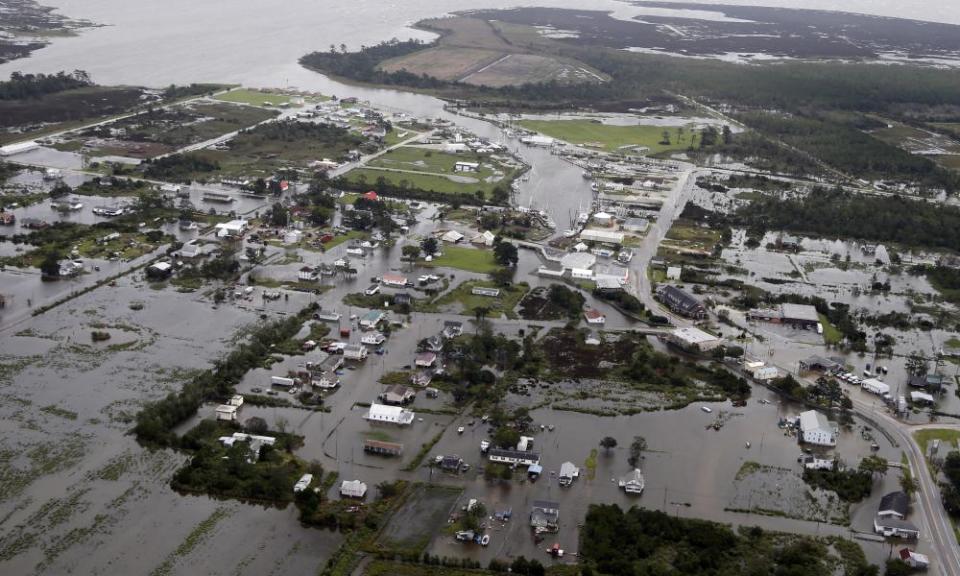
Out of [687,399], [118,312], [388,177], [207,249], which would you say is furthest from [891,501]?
[388,177]

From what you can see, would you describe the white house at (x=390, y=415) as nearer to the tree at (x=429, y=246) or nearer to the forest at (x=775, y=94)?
the tree at (x=429, y=246)

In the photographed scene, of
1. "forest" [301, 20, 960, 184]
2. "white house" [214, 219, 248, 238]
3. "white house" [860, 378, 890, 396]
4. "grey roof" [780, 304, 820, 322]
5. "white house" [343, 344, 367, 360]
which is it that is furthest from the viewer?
"forest" [301, 20, 960, 184]

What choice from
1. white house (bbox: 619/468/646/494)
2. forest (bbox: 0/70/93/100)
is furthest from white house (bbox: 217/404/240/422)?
forest (bbox: 0/70/93/100)

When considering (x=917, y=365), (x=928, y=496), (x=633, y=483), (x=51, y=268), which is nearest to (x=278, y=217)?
(x=51, y=268)

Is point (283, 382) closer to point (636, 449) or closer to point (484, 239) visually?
point (636, 449)

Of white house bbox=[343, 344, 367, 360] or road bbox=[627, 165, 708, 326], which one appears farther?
road bbox=[627, 165, 708, 326]

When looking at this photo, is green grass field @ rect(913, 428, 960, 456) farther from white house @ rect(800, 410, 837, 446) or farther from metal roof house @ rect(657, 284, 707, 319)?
metal roof house @ rect(657, 284, 707, 319)
